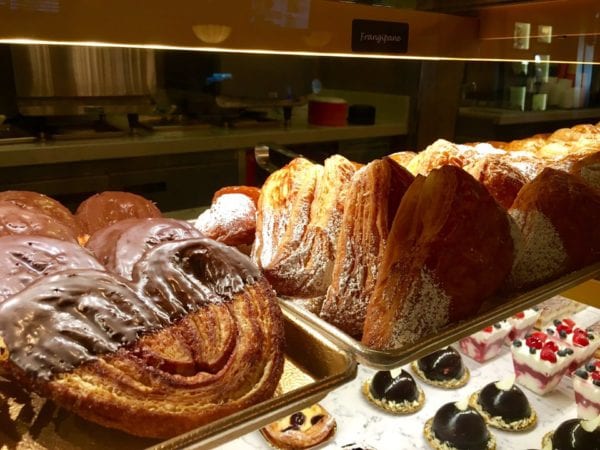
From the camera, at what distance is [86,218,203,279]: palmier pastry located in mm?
781

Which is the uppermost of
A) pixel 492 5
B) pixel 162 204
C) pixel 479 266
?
pixel 492 5

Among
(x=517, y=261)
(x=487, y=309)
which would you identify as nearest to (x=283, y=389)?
(x=487, y=309)

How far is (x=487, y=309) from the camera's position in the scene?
3.37 ft

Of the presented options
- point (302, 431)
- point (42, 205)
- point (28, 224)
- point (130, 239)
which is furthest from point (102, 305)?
point (302, 431)

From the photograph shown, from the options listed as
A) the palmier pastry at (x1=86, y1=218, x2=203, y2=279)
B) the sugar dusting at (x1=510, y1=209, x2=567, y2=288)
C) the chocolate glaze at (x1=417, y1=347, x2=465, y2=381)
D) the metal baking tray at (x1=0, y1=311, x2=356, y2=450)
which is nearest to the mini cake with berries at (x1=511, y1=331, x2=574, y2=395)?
the chocolate glaze at (x1=417, y1=347, x2=465, y2=381)

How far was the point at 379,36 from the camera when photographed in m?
1.04

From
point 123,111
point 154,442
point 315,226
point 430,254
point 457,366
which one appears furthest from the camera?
point 123,111

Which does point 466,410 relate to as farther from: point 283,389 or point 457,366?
point 283,389

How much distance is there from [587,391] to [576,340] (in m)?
0.28

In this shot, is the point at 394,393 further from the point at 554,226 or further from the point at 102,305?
the point at 102,305

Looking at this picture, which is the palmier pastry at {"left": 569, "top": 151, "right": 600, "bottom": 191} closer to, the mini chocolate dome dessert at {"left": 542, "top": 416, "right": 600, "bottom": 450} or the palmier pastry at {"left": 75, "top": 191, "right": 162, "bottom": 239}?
the mini chocolate dome dessert at {"left": 542, "top": 416, "right": 600, "bottom": 450}

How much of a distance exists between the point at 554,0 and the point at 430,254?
0.81 m

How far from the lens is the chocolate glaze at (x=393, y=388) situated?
6.33 feet

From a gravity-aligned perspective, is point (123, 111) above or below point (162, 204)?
above
